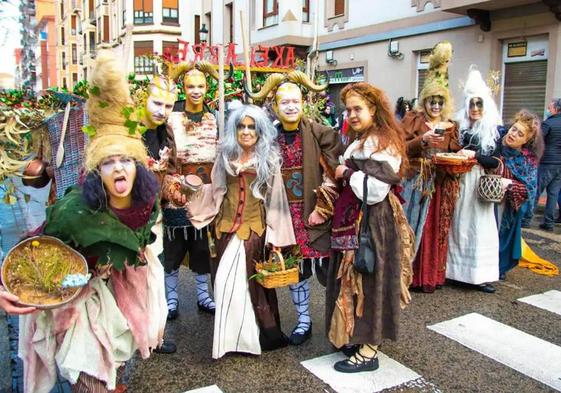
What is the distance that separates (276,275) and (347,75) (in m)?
12.9

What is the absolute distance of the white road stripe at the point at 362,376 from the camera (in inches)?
121

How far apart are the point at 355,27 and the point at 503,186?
1093 cm

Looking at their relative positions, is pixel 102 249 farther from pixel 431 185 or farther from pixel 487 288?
pixel 487 288

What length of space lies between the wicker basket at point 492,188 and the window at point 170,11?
2840cm

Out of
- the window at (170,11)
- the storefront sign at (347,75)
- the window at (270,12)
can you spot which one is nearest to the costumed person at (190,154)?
the storefront sign at (347,75)

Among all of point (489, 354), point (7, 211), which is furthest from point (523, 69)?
point (7, 211)

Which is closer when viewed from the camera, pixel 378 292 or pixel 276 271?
pixel 378 292

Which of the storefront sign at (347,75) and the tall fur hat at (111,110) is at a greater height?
the storefront sign at (347,75)

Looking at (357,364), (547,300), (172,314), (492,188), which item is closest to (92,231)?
(357,364)

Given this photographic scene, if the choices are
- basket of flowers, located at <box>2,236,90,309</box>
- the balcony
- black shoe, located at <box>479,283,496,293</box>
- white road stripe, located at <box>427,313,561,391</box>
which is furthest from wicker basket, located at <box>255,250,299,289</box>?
the balcony

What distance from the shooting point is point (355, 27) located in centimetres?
1457

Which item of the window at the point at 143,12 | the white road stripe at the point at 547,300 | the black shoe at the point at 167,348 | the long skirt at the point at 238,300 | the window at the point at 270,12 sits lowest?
the black shoe at the point at 167,348

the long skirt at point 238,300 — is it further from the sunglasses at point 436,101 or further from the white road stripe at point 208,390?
the sunglasses at point 436,101

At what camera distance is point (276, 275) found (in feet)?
10.5
